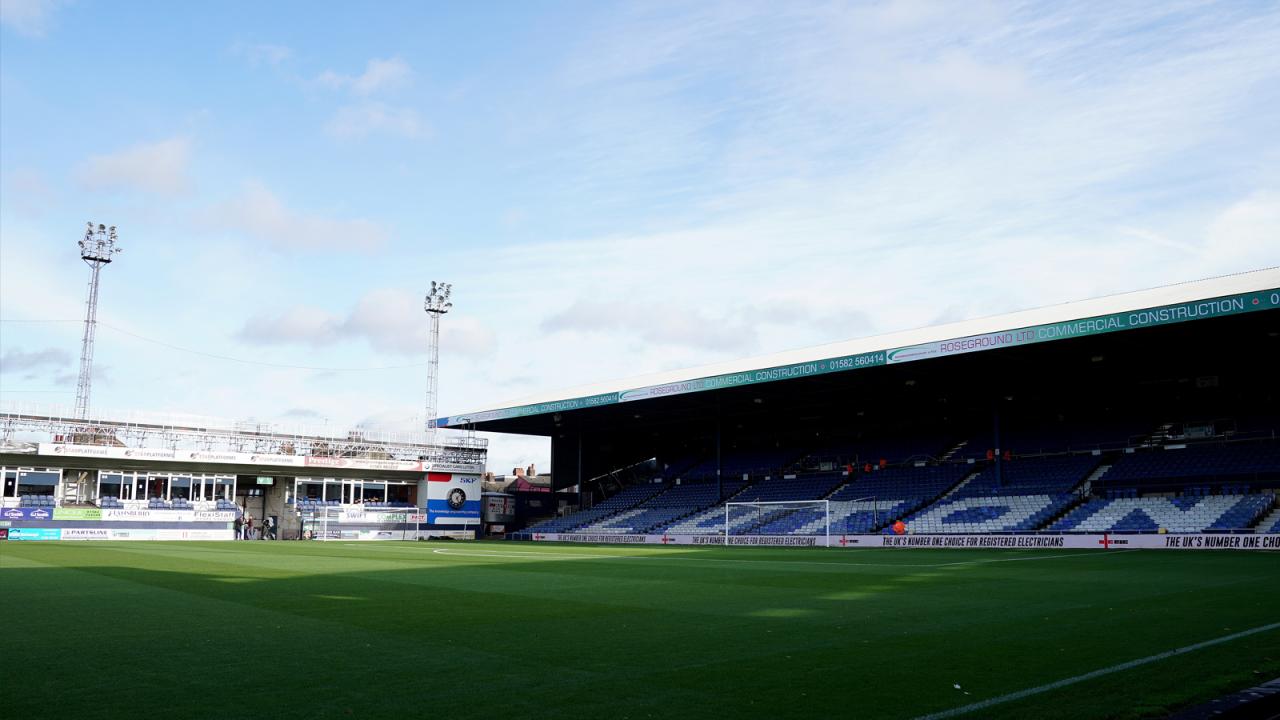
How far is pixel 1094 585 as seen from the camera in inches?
646

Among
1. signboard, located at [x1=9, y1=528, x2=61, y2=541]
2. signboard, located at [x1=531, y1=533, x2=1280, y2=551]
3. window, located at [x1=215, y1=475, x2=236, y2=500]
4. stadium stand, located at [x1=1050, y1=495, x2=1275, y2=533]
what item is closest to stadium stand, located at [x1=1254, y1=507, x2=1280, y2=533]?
stadium stand, located at [x1=1050, y1=495, x2=1275, y2=533]

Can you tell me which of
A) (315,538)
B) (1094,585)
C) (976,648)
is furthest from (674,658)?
(315,538)

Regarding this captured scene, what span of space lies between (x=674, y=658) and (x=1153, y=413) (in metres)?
41.8

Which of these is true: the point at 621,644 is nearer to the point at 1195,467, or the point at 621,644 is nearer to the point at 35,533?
the point at 1195,467

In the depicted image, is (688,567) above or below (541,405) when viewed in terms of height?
below

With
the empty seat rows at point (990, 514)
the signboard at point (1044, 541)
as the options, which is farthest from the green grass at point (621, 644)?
the empty seat rows at point (990, 514)

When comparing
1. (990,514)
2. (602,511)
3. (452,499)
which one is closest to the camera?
(990,514)

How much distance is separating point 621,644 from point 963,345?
28890 mm

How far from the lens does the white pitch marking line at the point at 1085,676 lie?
6461 mm

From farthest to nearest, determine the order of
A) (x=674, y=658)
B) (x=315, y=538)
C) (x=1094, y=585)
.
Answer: (x=315, y=538) < (x=1094, y=585) < (x=674, y=658)

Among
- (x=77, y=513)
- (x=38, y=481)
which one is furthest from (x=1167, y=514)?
(x=38, y=481)

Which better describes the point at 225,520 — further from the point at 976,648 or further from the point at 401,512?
the point at 976,648

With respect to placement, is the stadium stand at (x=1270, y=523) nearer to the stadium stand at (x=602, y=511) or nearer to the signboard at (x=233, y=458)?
the stadium stand at (x=602, y=511)

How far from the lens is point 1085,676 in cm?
770
